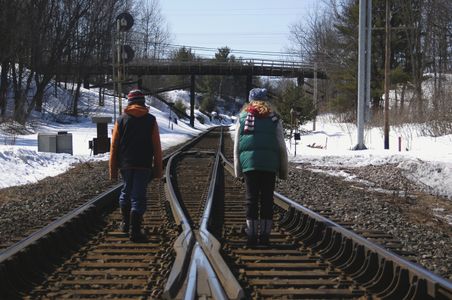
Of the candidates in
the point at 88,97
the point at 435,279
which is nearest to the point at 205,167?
the point at 435,279

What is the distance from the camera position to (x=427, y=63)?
4222cm

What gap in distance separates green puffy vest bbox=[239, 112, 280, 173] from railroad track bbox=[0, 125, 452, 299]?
91 cm

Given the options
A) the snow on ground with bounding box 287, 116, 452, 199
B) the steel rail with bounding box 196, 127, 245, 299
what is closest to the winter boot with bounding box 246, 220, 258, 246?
the steel rail with bounding box 196, 127, 245, 299

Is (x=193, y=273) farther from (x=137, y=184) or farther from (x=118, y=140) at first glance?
Answer: (x=118, y=140)

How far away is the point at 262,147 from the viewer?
21.8 ft

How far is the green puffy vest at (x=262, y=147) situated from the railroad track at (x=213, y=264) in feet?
2.97

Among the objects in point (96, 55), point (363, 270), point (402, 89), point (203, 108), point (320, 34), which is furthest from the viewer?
point (203, 108)

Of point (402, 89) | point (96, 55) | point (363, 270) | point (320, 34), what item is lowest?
point (363, 270)

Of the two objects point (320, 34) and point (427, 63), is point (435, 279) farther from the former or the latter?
point (320, 34)

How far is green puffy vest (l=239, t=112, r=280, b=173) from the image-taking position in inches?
261

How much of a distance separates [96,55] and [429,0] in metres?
26.4

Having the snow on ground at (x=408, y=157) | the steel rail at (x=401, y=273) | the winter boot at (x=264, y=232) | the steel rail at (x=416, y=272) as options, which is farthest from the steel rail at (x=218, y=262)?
the snow on ground at (x=408, y=157)

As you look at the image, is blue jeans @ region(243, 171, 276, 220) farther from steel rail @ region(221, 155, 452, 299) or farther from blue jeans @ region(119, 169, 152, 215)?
blue jeans @ region(119, 169, 152, 215)

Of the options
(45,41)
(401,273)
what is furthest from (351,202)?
(45,41)
